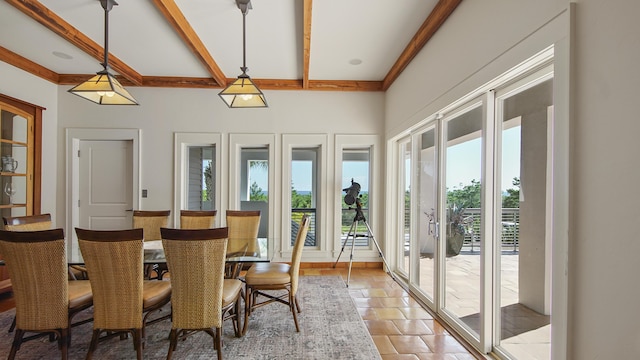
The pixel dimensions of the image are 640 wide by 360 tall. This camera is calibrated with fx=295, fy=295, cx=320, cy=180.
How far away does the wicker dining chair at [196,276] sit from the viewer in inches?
75.0

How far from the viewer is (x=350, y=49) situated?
340 cm

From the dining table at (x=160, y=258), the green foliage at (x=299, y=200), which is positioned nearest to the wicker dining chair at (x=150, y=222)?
the dining table at (x=160, y=258)

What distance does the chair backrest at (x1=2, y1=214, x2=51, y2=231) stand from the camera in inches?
103

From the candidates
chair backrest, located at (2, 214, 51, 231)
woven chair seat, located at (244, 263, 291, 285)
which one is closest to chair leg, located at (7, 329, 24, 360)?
chair backrest, located at (2, 214, 51, 231)

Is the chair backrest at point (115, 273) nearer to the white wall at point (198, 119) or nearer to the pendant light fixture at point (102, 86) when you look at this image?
the pendant light fixture at point (102, 86)

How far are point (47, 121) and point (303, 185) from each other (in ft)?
12.4

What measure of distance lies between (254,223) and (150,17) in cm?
233

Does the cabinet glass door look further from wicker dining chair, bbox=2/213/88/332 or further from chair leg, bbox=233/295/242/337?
chair leg, bbox=233/295/242/337

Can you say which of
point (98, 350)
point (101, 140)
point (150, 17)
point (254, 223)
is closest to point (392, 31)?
point (150, 17)

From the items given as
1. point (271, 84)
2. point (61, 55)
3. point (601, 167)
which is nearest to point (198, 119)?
point (271, 84)

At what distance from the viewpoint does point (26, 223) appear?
2799 millimetres

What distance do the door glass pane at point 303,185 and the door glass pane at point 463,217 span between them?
2.31 m

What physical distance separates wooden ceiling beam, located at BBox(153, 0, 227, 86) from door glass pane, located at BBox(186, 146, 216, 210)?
Answer: 125 cm

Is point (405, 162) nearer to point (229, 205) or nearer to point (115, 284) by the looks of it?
point (229, 205)
